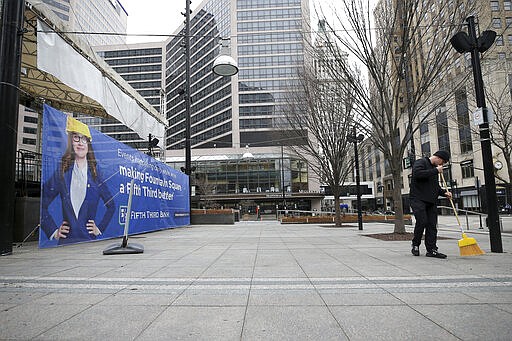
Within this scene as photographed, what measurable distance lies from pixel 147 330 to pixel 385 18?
10.5 meters

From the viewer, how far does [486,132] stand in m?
6.39

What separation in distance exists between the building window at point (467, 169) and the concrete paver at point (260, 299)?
1779 inches

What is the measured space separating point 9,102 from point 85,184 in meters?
2.86

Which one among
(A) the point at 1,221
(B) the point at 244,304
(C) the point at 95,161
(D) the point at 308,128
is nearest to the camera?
(B) the point at 244,304

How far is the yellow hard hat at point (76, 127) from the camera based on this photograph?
27.8ft

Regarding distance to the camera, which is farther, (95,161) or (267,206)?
(267,206)

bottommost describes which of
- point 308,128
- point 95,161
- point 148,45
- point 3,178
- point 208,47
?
point 3,178

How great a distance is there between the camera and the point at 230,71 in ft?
46.1

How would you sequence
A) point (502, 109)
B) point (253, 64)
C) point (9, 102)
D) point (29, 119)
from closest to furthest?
point (9, 102)
point (502, 109)
point (29, 119)
point (253, 64)

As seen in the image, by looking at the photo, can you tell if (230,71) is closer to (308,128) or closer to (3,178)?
(308,128)

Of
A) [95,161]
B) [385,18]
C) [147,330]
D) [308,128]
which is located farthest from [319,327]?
[308,128]

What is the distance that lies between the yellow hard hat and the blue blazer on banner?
108 centimetres

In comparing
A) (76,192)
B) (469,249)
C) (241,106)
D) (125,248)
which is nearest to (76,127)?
(76,192)

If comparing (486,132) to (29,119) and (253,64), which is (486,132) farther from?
(29,119)
